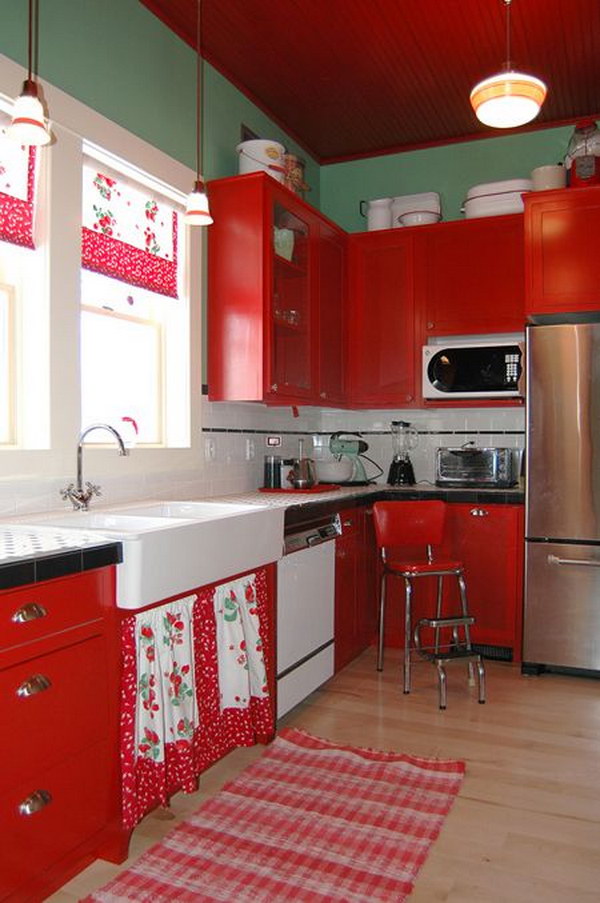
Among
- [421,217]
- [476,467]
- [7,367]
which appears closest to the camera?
[7,367]

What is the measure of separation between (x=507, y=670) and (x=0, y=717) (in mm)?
2715

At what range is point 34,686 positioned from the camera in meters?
1.61

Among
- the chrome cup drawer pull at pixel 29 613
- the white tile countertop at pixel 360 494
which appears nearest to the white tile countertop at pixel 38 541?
the chrome cup drawer pull at pixel 29 613

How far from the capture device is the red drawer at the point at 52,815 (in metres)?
1.55

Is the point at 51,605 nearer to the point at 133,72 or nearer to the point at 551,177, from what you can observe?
the point at 133,72

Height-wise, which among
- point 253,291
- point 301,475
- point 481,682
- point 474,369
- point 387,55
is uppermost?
point 387,55

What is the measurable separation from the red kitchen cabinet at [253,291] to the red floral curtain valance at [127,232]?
0.75ft

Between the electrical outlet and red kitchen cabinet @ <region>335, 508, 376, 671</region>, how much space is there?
668mm

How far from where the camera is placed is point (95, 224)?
2.73m

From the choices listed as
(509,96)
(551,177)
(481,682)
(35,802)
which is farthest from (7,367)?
(551,177)

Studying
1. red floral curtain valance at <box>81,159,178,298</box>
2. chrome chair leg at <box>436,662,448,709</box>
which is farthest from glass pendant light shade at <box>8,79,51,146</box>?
chrome chair leg at <box>436,662,448,709</box>

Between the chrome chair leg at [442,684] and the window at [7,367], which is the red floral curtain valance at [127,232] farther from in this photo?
the chrome chair leg at [442,684]

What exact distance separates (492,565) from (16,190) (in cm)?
277

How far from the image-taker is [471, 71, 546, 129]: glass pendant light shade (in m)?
2.37
